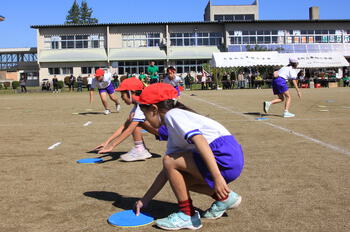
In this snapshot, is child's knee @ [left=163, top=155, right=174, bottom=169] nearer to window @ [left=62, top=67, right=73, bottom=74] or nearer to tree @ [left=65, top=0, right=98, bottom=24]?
window @ [left=62, top=67, right=73, bottom=74]

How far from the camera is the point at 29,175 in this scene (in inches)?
212

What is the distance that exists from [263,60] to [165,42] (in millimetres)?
24783

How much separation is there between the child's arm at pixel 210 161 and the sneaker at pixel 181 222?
1.28 feet

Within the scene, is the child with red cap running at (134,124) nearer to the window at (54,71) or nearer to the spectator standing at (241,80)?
the spectator standing at (241,80)

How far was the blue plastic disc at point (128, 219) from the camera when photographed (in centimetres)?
345

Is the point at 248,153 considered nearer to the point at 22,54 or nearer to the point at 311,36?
the point at 311,36

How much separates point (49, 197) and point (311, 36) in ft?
210

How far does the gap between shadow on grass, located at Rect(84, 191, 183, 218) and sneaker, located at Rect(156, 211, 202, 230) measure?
1.19ft

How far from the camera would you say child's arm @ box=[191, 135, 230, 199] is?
301cm

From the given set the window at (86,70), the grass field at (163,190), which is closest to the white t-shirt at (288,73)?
the grass field at (163,190)

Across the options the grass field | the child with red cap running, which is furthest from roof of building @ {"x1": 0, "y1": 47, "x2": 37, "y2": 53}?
the child with red cap running

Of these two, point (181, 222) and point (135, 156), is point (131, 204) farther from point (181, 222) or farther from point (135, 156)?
point (135, 156)

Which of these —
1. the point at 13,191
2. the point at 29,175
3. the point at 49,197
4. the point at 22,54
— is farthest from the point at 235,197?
the point at 22,54

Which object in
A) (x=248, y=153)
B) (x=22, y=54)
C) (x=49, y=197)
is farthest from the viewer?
(x=22, y=54)
